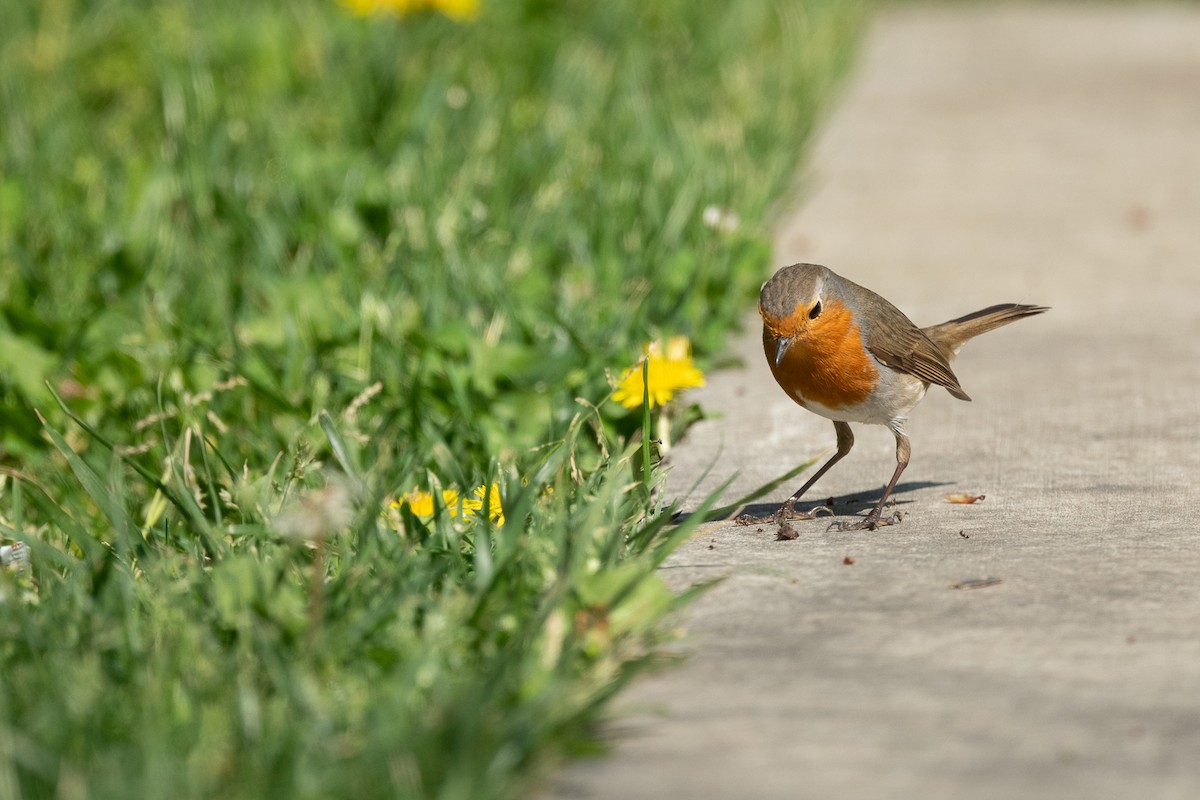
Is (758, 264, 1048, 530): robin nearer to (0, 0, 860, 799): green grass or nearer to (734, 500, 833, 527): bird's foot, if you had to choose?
(734, 500, 833, 527): bird's foot

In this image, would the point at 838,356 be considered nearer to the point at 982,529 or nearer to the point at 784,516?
the point at 784,516

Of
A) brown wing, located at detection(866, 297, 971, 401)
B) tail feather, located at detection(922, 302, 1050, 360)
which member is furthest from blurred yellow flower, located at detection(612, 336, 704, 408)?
tail feather, located at detection(922, 302, 1050, 360)

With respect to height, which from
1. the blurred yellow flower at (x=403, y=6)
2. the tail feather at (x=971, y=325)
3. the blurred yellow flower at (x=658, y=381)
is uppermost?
the blurred yellow flower at (x=403, y=6)

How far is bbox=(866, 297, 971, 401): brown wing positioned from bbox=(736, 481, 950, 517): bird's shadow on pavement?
282mm

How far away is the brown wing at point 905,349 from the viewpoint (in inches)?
149

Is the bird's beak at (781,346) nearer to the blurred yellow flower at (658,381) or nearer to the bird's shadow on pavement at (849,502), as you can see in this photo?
the blurred yellow flower at (658,381)

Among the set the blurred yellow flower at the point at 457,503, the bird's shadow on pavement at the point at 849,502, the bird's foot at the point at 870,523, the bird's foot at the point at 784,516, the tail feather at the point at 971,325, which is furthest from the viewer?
the tail feather at the point at 971,325

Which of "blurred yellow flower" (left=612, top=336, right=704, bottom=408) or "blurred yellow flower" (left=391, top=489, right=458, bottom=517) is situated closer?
"blurred yellow flower" (left=391, top=489, right=458, bottom=517)

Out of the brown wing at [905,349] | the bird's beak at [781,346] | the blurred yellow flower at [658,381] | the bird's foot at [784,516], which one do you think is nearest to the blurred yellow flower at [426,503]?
the blurred yellow flower at [658,381]

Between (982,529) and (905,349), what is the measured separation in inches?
25.4

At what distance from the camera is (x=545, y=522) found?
3.08m

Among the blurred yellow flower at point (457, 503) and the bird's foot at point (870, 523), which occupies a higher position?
the blurred yellow flower at point (457, 503)

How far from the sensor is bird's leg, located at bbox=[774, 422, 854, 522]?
3.57 metres

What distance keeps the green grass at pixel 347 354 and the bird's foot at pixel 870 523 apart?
18.0 inches
